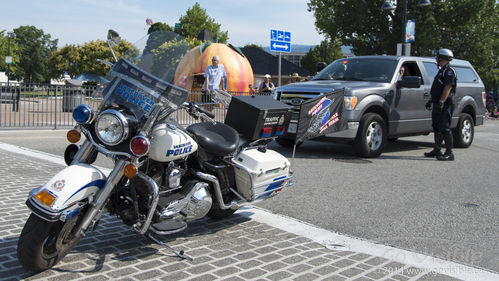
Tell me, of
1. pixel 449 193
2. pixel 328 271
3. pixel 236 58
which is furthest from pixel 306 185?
pixel 236 58

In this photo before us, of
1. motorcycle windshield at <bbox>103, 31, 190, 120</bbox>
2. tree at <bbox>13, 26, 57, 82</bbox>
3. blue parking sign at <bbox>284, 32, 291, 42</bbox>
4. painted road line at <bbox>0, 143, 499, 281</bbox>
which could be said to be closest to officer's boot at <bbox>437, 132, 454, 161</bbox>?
painted road line at <bbox>0, 143, 499, 281</bbox>

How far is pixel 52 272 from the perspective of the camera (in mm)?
3352

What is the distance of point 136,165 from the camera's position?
3348 millimetres

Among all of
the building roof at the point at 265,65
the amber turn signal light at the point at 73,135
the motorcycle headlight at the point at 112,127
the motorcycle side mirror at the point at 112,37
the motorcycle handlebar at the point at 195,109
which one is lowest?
the amber turn signal light at the point at 73,135

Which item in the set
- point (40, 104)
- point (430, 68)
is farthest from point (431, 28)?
point (40, 104)

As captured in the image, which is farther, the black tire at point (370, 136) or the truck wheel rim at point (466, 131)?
the truck wheel rim at point (466, 131)

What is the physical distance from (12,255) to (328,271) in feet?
7.81

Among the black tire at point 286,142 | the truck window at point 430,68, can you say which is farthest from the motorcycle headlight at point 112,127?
the truck window at point 430,68

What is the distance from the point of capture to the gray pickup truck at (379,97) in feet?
28.7

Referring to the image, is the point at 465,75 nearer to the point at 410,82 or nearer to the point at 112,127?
the point at 410,82

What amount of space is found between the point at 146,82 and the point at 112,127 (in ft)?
1.38

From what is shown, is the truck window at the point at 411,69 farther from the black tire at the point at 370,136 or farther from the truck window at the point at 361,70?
the black tire at the point at 370,136

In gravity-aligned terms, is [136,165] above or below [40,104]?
below

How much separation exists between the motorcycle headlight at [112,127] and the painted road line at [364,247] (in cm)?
198
